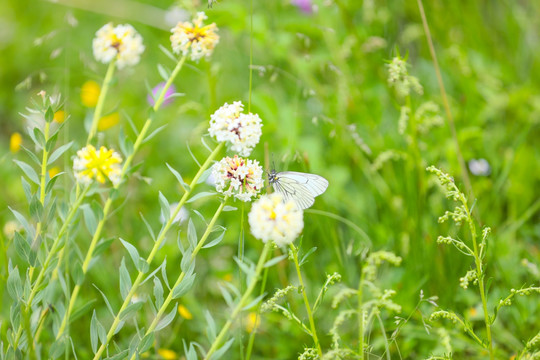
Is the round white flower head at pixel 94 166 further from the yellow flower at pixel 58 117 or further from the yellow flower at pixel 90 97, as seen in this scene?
the yellow flower at pixel 90 97

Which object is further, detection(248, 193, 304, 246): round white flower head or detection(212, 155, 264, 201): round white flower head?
detection(212, 155, 264, 201): round white flower head

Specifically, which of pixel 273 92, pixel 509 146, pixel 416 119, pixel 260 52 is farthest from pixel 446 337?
pixel 260 52

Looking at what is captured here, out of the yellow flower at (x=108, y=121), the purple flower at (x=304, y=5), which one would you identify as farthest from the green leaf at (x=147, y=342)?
the purple flower at (x=304, y=5)

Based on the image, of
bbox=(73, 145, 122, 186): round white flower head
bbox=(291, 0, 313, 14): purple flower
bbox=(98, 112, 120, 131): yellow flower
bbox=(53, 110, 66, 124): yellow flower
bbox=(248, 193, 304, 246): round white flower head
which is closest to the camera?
bbox=(248, 193, 304, 246): round white flower head

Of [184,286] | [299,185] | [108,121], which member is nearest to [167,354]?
[184,286]

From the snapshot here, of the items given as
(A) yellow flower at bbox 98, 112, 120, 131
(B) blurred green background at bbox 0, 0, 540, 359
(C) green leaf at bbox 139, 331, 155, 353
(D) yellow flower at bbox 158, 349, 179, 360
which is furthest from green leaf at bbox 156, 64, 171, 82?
(A) yellow flower at bbox 98, 112, 120, 131

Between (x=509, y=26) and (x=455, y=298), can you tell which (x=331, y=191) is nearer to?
(x=455, y=298)

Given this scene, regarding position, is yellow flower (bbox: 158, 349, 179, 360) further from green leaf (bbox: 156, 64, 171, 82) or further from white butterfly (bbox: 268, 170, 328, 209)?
green leaf (bbox: 156, 64, 171, 82)
